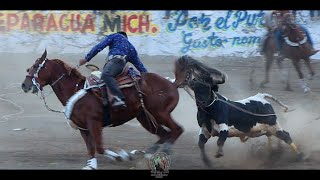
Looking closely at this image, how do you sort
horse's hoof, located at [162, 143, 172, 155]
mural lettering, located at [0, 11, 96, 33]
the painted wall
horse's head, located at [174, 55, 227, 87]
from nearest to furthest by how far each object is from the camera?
1. horse's hoof, located at [162, 143, 172, 155]
2. horse's head, located at [174, 55, 227, 87]
3. mural lettering, located at [0, 11, 96, 33]
4. the painted wall

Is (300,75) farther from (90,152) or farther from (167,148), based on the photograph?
(90,152)

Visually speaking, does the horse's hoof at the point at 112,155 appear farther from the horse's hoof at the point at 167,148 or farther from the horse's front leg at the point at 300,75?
the horse's front leg at the point at 300,75

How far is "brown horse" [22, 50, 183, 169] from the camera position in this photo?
898 cm

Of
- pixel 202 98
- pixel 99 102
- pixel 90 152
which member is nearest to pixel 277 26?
pixel 202 98

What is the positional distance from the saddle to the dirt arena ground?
114 cm

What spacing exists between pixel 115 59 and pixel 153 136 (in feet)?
8.11

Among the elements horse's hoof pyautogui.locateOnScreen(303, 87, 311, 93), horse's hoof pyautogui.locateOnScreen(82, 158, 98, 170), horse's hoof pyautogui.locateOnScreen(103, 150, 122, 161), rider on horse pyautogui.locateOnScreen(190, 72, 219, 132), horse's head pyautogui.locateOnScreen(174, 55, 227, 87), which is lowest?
horse's hoof pyautogui.locateOnScreen(303, 87, 311, 93)

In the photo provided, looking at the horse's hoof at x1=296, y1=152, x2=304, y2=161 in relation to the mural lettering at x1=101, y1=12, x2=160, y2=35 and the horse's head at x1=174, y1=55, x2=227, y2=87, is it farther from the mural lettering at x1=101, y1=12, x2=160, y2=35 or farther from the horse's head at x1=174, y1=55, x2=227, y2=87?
the mural lettering at x1=101, y1=12, x2=160, y2=35

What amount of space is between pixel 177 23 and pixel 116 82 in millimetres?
5582

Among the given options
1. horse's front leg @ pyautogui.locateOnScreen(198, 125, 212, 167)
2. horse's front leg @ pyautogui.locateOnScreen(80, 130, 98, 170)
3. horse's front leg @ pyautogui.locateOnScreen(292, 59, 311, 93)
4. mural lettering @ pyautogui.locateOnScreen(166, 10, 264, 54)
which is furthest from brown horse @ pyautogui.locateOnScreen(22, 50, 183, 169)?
mural lettering @ pyautogui.locateOnScreen(166, 10, 264, 54)

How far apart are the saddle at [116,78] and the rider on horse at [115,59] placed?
7 cm

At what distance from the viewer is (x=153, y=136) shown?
36.5 feet

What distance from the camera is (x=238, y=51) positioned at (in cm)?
1430

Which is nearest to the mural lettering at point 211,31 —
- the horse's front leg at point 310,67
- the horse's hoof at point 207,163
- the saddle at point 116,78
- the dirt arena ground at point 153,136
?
the dirt arena ground at point 153,136
